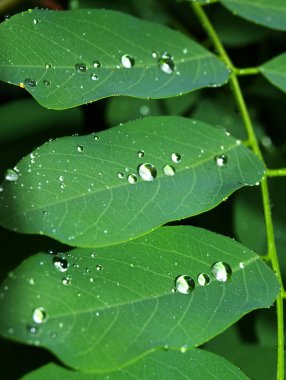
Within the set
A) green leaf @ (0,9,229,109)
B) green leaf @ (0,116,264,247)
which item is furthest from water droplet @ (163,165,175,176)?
green leaf @ (0,9,229,109)

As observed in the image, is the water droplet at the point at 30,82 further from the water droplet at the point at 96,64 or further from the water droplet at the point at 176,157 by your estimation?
the water droplet at the point at 176,157

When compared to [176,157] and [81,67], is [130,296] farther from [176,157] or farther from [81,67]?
[81,67]

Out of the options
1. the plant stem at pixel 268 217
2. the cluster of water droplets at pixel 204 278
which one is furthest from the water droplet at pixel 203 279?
the plant stem at pixel 268 217

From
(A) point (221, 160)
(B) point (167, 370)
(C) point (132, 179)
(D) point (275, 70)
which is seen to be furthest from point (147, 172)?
(D) point (275, 70)

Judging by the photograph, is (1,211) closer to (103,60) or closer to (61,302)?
(61,302)

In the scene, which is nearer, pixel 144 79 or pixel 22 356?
pixel 144 79

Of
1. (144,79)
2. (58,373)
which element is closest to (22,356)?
(58,373)

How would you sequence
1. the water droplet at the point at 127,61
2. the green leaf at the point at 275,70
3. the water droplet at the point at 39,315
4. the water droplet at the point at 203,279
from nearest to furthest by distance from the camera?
1. the water droplet at the point at 39,315
2. the water droplet at the point at 203,279
3. the water droplet at the point at 127,61
4. the green leaf at the point at 275,70
